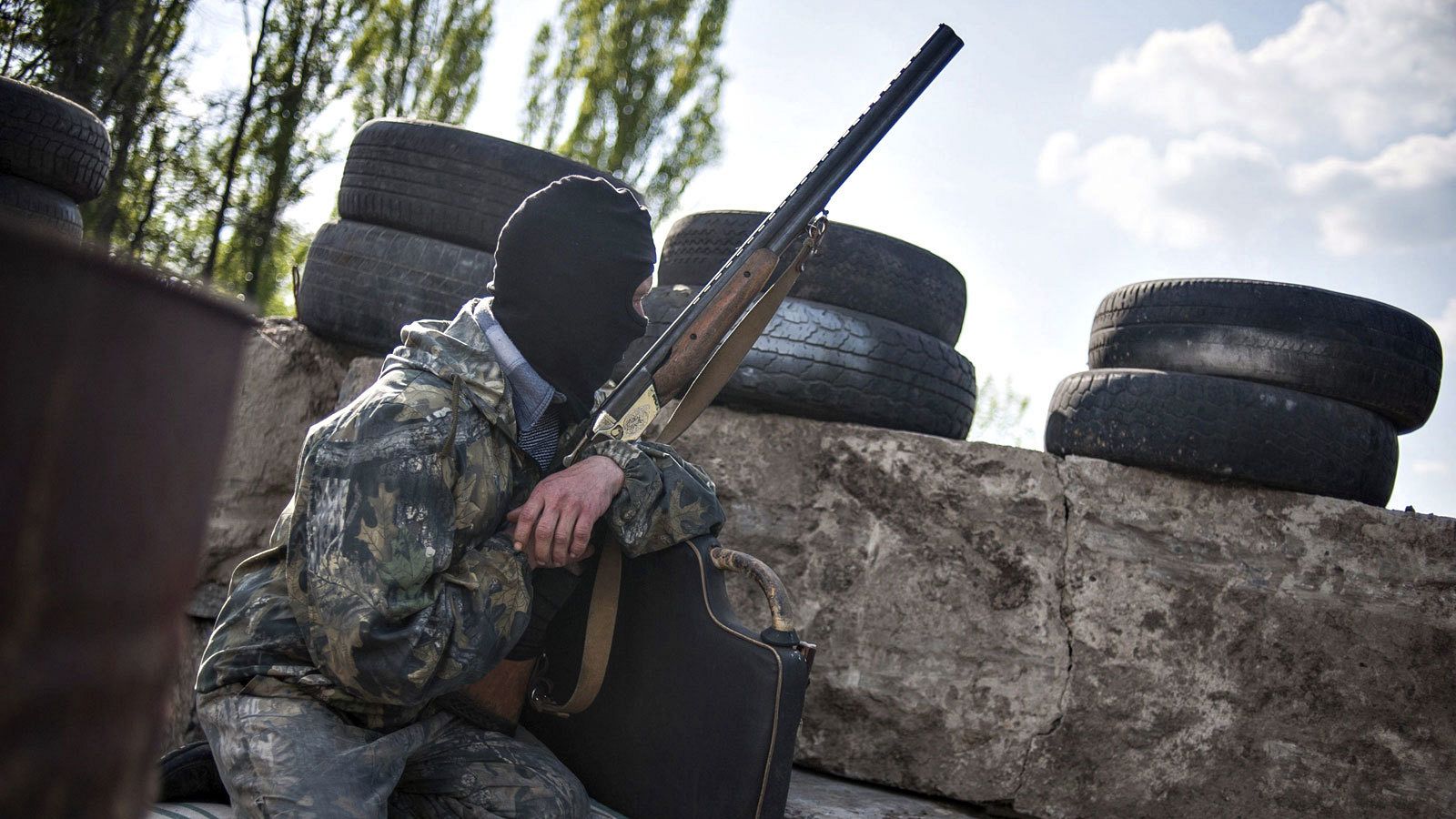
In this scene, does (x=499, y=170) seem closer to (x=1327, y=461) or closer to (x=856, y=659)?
(x=856, y=659)

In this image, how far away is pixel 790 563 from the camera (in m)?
3.46

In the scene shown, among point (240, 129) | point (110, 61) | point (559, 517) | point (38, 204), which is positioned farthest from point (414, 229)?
point (240, 129)

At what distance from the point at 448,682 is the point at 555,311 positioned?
777mm

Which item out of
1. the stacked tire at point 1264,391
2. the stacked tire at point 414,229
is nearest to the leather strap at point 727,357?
the stacked tire at point 414,229

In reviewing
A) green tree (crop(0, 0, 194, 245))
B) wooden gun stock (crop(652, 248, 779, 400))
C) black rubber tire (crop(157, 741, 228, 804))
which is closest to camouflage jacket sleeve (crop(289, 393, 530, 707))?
black rubber tire (crop(157, 741, 228, 804))

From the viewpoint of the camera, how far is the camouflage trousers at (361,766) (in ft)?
5.85

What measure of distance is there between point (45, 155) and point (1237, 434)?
4472 millimetres

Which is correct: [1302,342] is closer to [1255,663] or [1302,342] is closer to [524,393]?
[1255,663]

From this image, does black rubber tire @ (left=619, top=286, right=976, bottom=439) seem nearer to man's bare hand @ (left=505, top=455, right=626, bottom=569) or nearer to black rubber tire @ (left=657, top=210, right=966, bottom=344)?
black rubber tire @ (left=657, top=210, right=966, bottom=344)

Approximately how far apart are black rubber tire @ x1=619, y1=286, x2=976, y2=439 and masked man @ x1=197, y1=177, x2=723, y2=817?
3.99 feet

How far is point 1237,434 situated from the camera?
3.29m

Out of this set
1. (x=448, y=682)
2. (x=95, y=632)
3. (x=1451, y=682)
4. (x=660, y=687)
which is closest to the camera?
(x=95, y=632)

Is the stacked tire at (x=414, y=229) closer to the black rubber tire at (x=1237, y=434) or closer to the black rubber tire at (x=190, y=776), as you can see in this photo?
the black rubber tire at (x=190, y=776)

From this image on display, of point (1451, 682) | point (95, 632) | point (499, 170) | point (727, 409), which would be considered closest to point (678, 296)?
point (727, 409)
